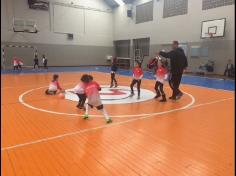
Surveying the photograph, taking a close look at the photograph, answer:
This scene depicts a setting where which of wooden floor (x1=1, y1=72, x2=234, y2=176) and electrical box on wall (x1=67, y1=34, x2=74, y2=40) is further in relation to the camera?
electrical box on wall (x1=67, y1=34, x2=74, y2=40)

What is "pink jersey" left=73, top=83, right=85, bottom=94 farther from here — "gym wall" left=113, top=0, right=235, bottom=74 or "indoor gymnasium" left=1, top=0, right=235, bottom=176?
"gym wall" left=113, top=0, right=235, bottom=74

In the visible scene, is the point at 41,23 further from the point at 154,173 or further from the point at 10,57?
the point at 154,173

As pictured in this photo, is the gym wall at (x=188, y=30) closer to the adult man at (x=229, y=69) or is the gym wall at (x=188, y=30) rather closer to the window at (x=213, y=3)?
the window at (x=213, y=3)

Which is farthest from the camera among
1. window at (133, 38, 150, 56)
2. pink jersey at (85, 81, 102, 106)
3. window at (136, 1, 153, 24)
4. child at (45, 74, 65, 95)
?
window at (133, 38, 150, 56)

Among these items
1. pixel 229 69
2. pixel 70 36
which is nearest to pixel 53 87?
pixel 229 69

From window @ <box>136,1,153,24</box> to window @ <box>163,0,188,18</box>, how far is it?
2024 millimetres

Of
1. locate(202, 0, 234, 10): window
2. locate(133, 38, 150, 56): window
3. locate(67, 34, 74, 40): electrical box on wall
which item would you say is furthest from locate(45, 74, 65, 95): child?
locate(67, 34, 74, 40): electrical box on wall

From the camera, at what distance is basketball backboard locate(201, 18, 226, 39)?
15984 mm

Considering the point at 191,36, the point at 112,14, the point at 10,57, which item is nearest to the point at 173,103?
the point at 191,36

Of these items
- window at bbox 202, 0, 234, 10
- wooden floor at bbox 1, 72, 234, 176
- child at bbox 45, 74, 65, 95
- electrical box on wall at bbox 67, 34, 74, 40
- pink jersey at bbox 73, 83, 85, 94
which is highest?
window at bbox 202, 0, 234, 10

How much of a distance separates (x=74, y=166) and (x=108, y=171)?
0.50 m

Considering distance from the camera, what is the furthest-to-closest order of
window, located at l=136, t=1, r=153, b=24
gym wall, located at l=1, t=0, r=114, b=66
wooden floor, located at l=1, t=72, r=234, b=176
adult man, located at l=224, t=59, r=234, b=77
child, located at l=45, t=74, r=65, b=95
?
window, located at l=136, t=1, r=153, b=24 → gym wall, located at l=1, t=0, r=114, b=66 → adult man, located at l=224, t=59, r=234, b=77 → child, located at l=45, t=74, r=65, b=95 → wooden floor, located at l=1, t=72, r=234, b=176

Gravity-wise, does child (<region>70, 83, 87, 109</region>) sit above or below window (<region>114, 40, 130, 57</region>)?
below

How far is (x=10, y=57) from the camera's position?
21484mm
